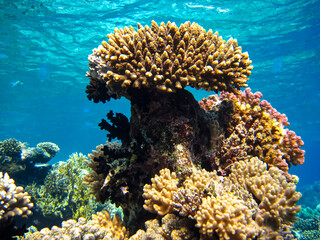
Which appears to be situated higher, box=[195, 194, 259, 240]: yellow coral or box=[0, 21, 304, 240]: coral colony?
box=[0, 21, 304, 240]: coral colony

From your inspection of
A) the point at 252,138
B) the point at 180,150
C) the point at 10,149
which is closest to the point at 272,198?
the point at 180,150

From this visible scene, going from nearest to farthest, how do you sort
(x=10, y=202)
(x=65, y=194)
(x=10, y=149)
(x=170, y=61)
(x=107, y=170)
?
(x=10, y=202) → (x=170, y=61) → (x=107, y=170) → (x=65, y=194) → (x=10, y=149)

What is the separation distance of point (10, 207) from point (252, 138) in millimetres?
4642

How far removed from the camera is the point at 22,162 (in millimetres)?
9555

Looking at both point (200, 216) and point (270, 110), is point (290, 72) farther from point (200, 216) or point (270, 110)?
point (200, 216)

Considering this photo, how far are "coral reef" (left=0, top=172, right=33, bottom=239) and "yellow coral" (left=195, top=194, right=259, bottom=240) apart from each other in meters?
2.72

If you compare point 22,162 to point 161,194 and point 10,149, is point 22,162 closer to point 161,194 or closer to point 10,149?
point 10,149

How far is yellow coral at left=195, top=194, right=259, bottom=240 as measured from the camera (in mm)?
2289

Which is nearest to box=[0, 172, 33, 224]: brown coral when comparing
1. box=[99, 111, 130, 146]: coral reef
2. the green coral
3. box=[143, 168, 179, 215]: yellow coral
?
box=[99, 111, 130, 146]: coral reef

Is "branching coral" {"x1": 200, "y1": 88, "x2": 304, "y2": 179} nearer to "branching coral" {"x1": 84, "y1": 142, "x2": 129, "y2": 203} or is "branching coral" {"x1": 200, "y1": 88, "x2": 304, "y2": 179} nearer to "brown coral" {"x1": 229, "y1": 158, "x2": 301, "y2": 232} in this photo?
"brown coral" {"x1": 229, "y1": 158, "x2": 301, "y2": 232}

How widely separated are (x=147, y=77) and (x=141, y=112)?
74cm

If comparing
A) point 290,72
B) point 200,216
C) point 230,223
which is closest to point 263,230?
point 230,223

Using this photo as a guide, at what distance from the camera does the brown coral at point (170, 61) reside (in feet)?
11.2

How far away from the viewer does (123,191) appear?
11.5ft
